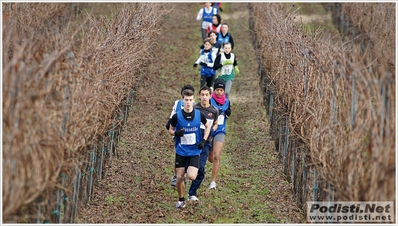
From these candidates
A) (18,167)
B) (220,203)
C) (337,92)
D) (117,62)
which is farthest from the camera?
(117,62)

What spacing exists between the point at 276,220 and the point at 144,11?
8364mm

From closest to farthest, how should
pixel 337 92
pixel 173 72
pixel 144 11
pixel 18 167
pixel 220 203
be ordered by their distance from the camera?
pixel 18 167 < pixel 337 92 < pixel 220 203 < pixel 144 11 < pixel 173 72

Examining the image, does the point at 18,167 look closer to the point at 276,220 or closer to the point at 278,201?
the point at 276,220

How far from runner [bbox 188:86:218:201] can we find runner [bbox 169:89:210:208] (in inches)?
16.1

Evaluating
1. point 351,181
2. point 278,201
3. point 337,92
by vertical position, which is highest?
point 337,92

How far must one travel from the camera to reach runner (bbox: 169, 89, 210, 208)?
1119 centimetres

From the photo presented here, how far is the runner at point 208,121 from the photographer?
11.8 meters

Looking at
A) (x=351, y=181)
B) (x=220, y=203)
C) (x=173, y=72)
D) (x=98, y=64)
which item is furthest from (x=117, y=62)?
(x=173, y=72)

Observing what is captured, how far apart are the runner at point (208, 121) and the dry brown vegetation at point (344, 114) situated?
4.14 ft

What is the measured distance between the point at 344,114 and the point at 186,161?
2778 mm

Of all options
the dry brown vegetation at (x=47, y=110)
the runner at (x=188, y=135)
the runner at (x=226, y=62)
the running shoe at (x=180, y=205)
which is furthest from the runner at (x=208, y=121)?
the runner at (x=226, y=62)

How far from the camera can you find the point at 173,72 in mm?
21781

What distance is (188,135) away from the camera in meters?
11.2

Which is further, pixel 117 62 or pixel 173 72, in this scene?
pixel 173 72
